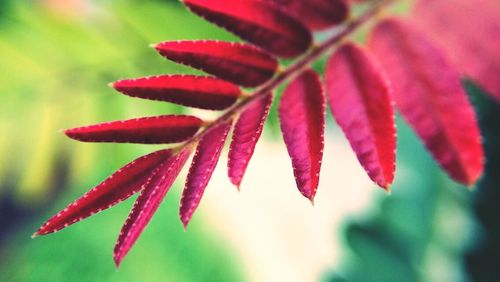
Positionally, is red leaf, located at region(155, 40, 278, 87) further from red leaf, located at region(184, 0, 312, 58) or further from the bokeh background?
the bokeh background

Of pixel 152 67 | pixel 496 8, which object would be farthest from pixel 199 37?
pixel 496 8

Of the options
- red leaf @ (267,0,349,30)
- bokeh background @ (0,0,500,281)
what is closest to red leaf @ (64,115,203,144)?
red leaf @ (267,0,349,30)

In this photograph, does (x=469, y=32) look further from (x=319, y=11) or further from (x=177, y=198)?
(x=177, y=198)

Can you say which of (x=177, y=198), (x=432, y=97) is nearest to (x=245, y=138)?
(x=432, y=97)

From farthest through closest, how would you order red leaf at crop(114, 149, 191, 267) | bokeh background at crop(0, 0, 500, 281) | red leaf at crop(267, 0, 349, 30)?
bokeh background at crop(0, 0, 500, 281)
red leaf at crop(267, 0, 349, 30)
red leaf at crop(114, 149, 191, 267)

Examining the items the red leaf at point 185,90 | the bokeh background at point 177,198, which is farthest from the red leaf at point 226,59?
the bokeh background at point 177,198

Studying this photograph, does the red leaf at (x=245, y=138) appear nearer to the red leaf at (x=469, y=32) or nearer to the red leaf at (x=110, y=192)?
the red leaf at (x=110, y=192)
